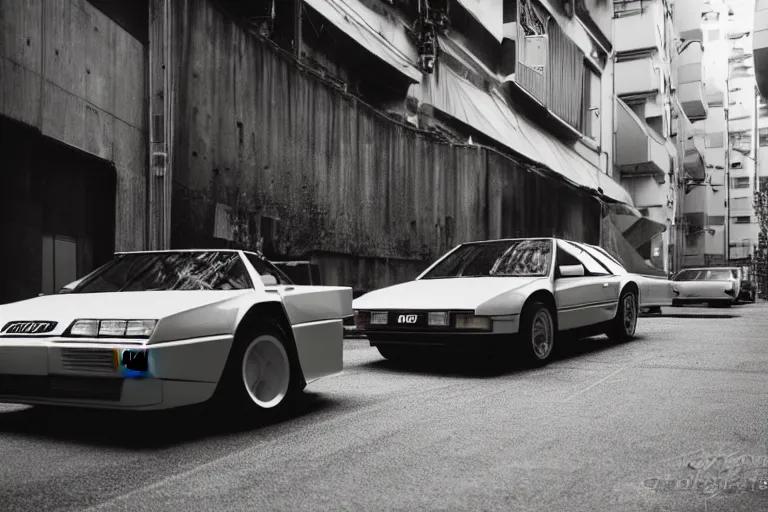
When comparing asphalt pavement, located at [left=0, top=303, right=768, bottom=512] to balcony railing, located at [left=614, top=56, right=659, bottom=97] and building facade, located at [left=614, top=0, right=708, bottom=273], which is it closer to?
building facade, located at [left=614, top=0, right=708, bottom=273]

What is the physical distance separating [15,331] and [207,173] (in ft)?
20.1

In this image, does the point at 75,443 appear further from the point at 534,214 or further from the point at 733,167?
the point at 733,167

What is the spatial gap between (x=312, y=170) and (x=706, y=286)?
16125 millimetres

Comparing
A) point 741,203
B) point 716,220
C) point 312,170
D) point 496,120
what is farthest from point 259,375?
point 741,203

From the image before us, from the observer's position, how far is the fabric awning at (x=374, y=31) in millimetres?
15453

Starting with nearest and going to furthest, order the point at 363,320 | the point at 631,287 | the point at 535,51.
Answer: the point at 363,320 < the point at 631,287 < the point at 535,51

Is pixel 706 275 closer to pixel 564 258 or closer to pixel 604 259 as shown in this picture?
pixel 604 259

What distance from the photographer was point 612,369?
25.1 feet

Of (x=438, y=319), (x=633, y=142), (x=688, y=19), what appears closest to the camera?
(x=438, y=319)

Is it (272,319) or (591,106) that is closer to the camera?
(272,319)

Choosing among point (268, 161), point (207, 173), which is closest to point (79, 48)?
point (207, 173)

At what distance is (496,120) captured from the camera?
80.5ft

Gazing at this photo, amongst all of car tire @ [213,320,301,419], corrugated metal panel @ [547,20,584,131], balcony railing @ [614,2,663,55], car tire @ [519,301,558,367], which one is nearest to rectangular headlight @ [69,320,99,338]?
car tire @ [213,320,301,419]

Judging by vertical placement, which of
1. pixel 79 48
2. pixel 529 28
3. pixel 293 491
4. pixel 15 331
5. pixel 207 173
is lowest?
pixel 293 491
